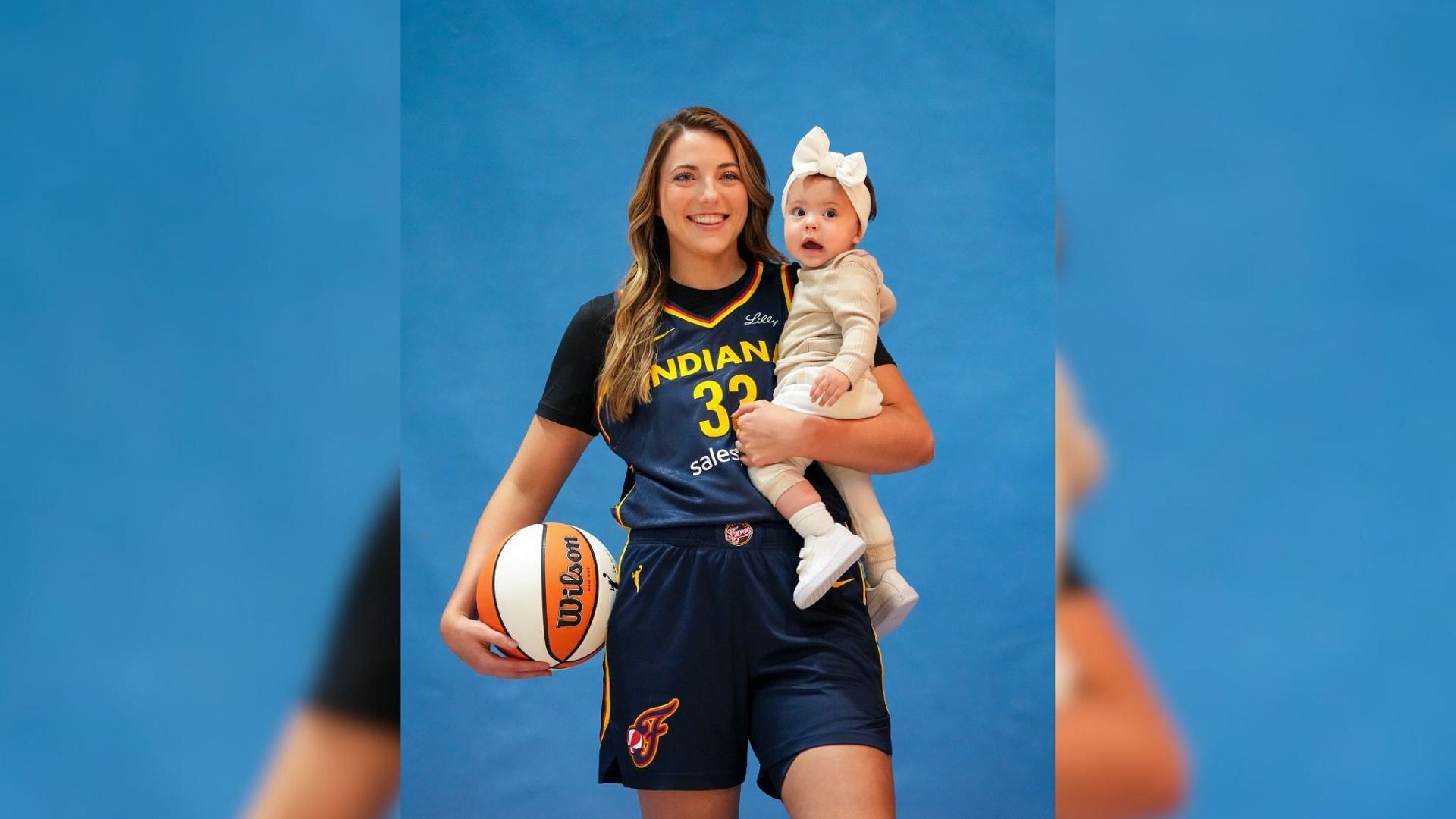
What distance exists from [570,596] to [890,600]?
616 millimetres

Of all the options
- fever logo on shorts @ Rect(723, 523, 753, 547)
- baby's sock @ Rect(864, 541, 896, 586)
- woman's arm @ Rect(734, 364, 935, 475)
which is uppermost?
woman's arm @ Rect(734, 364, 935, 475)

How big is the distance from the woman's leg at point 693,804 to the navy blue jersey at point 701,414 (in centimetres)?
49

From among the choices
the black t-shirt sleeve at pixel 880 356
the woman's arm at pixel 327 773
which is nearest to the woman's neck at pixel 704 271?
the black t-shirt sleeve at pixel 880 356

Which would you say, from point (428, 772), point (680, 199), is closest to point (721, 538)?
point (680, 199)

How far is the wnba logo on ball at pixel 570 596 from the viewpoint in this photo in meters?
2.62

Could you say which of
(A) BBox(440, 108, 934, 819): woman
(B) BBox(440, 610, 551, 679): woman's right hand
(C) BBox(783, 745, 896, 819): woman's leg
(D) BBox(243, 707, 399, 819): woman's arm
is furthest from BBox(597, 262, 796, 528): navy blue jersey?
(D) BBox(243, 707, 399, 819): woman's arm

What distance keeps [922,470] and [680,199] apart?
6.08 ft

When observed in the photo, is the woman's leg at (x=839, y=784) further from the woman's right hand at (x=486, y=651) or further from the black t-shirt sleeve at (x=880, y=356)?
the black t-shirt sleeve at (x=880, y=356)

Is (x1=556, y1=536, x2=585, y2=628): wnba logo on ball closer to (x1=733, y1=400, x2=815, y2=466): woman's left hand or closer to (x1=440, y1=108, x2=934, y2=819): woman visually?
(x1=440, y1=108, x2=934, y2=819): woman

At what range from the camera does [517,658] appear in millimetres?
2709

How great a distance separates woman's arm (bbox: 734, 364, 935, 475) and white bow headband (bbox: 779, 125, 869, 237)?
1.08 feet

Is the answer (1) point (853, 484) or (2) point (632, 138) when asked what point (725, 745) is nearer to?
(1) point (853, 484)

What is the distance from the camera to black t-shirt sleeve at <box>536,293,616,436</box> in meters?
2.79

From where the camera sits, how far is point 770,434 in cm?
250
